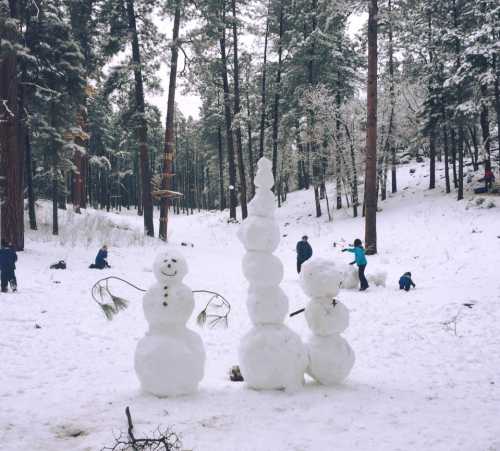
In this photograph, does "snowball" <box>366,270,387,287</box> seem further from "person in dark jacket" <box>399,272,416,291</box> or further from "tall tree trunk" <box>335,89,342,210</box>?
"tall tree trunk" <box>335,89,342,210</box>

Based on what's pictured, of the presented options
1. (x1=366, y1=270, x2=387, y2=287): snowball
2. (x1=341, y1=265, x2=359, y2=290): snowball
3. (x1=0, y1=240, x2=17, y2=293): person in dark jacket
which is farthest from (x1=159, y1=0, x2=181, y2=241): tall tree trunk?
(x1=366, y1=270, x2=387, y2=287): snowball

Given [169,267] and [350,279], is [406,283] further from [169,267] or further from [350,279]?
[169,267]

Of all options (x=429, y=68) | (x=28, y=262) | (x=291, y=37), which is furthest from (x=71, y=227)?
(x=429, y=68)

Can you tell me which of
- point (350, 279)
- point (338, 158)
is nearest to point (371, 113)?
point (350, 279)

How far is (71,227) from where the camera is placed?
18766mm

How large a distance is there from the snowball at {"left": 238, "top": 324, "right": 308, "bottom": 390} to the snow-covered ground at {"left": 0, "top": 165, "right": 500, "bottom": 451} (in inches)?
6.1

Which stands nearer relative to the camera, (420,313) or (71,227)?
(420,313)

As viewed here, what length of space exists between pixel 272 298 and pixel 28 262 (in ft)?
32.1

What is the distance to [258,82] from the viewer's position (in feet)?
102

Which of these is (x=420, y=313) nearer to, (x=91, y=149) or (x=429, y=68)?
(x=429, y=68)

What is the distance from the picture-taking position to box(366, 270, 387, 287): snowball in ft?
38.8

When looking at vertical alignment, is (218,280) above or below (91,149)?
below

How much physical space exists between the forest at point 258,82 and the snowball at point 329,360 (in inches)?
392

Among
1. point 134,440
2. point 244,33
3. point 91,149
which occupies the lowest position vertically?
point 134,440
